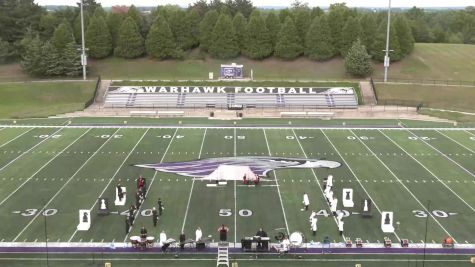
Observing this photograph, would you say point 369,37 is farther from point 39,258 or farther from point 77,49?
point 39,258

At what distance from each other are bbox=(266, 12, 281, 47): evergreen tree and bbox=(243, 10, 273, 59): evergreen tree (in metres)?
0.63

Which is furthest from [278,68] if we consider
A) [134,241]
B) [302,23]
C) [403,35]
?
[134,241]

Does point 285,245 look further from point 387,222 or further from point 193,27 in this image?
point 193,27

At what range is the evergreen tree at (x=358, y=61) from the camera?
65562 millimetres

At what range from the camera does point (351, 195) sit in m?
26.8

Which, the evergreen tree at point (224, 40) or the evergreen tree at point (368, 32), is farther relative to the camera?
the evergreen tree at point (224, 40)

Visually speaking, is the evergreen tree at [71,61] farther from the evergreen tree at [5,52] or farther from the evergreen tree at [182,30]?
the evergreen tree at [182,30]

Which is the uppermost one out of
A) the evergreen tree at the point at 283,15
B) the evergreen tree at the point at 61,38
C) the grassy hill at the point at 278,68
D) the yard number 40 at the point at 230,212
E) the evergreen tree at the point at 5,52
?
the evergreen tree at the point at 283,15

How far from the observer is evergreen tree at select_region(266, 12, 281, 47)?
7312 cm

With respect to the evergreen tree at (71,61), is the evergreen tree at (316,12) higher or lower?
higher

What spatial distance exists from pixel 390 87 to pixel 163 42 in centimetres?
3004

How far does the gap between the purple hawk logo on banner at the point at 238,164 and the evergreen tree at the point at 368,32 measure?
39911mm

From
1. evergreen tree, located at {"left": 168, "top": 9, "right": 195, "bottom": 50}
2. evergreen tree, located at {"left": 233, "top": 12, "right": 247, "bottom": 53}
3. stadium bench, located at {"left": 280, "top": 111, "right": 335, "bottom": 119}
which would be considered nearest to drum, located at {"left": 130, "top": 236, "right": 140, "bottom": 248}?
stadium bench, located at {"left": 280, "top": 111, "right": 335, "bottom": 119}

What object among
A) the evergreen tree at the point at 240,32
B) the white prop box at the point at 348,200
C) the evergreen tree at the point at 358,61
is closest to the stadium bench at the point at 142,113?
the evergreen tree at the point at 240,32
